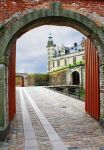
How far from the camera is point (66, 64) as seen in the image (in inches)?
3105

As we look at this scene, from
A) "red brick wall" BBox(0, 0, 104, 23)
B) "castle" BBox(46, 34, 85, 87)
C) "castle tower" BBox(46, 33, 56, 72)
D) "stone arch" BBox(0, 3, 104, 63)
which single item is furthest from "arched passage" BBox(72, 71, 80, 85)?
"red brick wall" BBox(0, 0, 104, 23)

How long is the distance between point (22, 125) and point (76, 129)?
2.03 meters

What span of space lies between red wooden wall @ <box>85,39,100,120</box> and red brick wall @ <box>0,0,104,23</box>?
2348mm

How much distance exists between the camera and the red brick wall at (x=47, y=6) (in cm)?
1066

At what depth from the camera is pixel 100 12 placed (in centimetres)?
1116

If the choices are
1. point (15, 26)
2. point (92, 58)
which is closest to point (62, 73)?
point (92, 58)

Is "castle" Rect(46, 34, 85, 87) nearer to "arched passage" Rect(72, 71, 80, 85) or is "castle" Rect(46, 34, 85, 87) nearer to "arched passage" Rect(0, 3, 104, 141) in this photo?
"arched passage" Rect(72, 71, 80, 85)

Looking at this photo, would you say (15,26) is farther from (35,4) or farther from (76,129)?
(76,129)

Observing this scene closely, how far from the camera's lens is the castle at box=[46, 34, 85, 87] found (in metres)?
57.4

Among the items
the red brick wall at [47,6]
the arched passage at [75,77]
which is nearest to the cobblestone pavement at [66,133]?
the red brick wall at [47,6]

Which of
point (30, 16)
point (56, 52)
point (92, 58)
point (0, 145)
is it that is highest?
point (56, 52)

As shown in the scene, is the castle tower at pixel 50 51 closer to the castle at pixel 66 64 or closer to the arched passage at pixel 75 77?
the castle at pixel 66 64

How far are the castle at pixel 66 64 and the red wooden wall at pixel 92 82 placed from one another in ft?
110

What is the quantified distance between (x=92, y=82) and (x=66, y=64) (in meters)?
64.4
